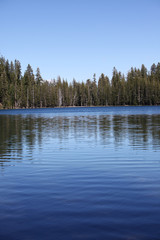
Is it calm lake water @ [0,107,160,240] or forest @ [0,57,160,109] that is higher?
forest @ [0,57,160,109]

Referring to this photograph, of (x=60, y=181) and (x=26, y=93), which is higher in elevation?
(x=26, y=93)

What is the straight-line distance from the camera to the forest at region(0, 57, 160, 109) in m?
163

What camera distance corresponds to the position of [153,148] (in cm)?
1565

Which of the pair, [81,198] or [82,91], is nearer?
[81,198]

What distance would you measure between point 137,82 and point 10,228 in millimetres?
174052

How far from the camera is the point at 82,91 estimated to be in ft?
640

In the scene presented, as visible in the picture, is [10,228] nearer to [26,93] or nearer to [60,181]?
[60,181]

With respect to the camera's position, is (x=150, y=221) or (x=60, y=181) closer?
(x=150, y=221)

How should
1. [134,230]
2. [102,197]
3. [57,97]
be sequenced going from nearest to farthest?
1. [134,230]
2. [102,197]
3. [57,97]

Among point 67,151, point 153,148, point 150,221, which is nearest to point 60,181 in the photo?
point 150,221

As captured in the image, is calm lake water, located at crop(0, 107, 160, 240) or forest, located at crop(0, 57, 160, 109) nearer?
calm lake water, located at crop(0, 107, 160, 240)

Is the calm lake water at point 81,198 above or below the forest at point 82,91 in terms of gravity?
below

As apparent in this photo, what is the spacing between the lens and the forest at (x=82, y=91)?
16325cm

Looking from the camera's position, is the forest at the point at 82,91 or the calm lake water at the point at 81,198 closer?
the calm lake water at the point at 81,198
